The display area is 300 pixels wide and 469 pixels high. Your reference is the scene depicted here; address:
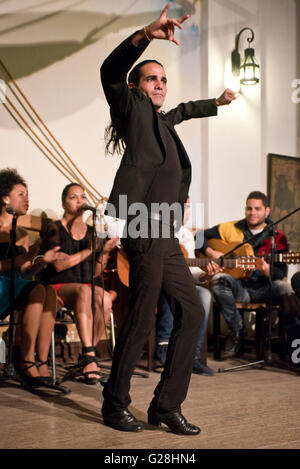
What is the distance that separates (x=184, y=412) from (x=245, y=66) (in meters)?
4.04

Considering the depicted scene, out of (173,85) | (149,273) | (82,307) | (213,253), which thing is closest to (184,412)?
(149,273)

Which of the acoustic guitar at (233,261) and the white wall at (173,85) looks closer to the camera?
the acoustic guitar at (233,261)

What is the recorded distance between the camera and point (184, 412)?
262 cm

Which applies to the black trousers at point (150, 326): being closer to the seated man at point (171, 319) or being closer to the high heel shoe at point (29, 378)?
the high heel shoe at point (29, 378)

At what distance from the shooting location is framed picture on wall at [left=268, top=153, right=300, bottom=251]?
5.97 m

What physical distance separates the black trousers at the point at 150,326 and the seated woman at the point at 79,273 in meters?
1.21

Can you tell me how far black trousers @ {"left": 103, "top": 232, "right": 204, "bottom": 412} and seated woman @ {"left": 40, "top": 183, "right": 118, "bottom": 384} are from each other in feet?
3.97

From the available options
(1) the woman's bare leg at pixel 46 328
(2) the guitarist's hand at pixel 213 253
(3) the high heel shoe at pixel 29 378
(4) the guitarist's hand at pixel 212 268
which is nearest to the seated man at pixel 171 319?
(4) the guitarist's hand at pixel 212 268

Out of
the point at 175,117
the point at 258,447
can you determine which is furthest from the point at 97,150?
the point at 258,447

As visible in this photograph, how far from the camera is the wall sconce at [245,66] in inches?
A: 220

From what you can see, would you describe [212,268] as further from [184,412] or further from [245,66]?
[245,66]

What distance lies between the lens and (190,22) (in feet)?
18.0
